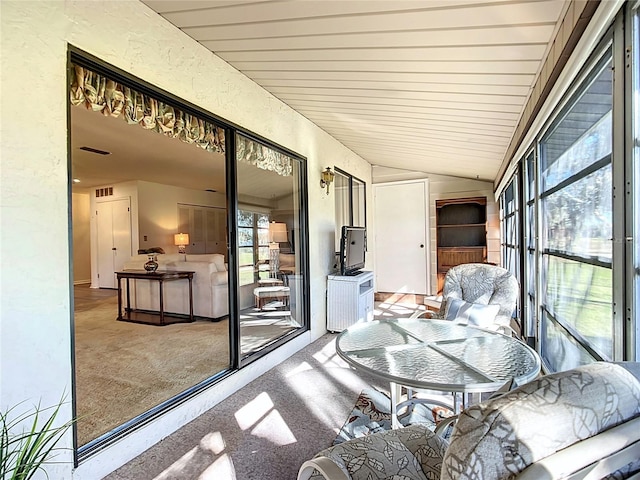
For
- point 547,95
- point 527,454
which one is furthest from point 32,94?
point 547,95

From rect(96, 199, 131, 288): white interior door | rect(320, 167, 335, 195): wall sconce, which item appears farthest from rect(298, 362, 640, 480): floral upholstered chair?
rect(96, 199, 131, 288): white interior door

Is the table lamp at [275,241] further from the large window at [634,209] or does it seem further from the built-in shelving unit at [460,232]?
the built-in shelving unit at [460,232]

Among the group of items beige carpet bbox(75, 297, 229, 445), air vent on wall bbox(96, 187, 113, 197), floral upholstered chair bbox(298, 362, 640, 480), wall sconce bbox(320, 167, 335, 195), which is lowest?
beige carpet bbox(75, 297, 229, 445)

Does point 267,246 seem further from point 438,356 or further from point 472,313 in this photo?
point 438,356

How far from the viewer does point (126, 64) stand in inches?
71.5

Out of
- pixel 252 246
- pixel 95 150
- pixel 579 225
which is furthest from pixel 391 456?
pixel 95 150

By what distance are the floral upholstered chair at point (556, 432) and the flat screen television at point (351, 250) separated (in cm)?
354

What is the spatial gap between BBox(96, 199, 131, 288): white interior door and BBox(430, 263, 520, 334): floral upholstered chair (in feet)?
22.9

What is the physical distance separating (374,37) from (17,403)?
2495mm

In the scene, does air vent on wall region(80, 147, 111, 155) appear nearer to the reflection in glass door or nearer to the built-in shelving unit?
the reflection in glass door

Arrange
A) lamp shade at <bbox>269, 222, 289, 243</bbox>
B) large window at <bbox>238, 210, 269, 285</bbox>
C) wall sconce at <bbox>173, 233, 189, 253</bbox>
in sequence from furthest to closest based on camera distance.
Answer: wall sconce at <bbox>173, 233, 189, 253</bbox>, lamp shade at <bbox>269, 222, 289, 243</bbox>, large window at <bbox>238, 210, 269, 285</bbox>

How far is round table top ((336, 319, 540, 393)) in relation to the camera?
4.59 ft

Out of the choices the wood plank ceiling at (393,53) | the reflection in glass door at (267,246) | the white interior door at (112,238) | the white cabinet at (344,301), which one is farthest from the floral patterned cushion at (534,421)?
the white interior door at (112,238)

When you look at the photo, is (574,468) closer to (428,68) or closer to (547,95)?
(547,95)
